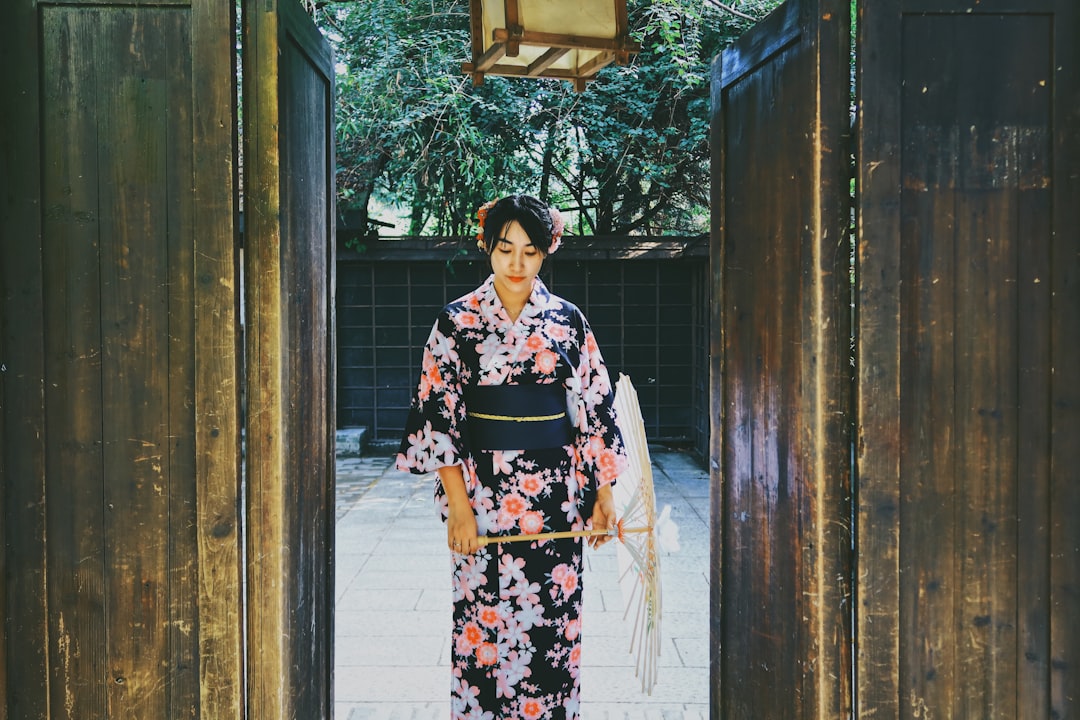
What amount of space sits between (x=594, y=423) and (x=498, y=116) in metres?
6.68

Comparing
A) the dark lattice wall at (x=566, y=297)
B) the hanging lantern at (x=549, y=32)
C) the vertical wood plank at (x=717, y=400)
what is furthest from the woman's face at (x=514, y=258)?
the dark lattice wall at (x=566, y=297)

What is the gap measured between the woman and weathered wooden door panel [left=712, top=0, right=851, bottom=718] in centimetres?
53

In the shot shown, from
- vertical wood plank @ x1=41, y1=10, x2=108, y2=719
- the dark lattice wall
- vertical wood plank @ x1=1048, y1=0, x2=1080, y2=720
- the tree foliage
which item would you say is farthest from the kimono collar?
the dark lattice wall

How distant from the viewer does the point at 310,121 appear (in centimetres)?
261

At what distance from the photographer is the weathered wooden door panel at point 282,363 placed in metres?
2.22

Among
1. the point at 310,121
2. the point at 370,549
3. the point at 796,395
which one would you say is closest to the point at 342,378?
the point at 370,549

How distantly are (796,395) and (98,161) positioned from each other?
6.39ft

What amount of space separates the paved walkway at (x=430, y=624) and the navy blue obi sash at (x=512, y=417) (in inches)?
47.3

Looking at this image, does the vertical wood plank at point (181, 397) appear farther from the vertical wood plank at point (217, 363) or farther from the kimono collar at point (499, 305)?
the kimono collar at point (499, 305)

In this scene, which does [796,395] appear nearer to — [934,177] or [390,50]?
[934,177]

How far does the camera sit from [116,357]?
2201 millimetres

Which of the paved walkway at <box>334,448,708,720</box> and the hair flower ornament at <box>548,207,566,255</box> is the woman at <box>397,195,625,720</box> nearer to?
the hair flower ornament at <box>548,207,566,255</box>

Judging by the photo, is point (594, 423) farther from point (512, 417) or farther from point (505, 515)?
point (505, 515)

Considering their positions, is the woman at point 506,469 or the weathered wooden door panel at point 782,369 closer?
the weathered wooden door panel at point 782,369
